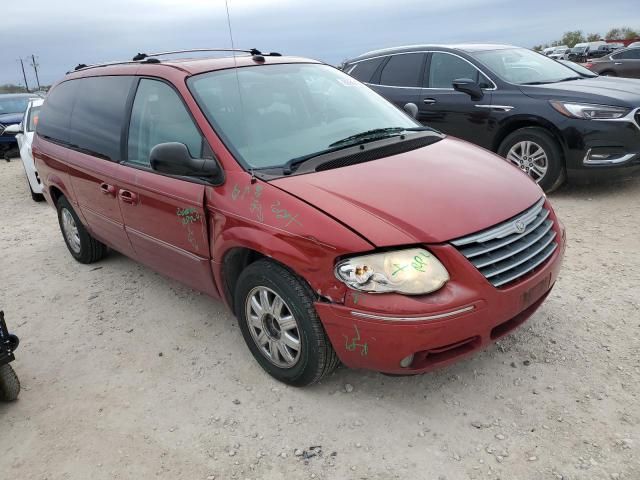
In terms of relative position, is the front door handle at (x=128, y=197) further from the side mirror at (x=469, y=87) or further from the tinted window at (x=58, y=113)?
the side mirror at (x=469, y=87)

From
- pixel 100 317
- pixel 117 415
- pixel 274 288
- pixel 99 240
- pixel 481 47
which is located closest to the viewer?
pixel 274 288

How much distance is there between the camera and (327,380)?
120 inches

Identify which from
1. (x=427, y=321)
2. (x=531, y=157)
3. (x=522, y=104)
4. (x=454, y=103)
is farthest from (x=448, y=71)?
(x=427, y=321)

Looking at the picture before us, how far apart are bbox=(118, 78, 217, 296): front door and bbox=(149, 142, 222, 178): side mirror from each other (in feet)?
0.45

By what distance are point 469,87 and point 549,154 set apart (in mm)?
1238

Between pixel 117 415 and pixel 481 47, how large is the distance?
247 inches

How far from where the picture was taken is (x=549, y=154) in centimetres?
591

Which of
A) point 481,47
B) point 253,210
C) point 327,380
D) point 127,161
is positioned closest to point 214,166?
point 253,210

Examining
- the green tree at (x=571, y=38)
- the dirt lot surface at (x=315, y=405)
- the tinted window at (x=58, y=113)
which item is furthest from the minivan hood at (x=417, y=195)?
the green tree at (x=571, y=38)

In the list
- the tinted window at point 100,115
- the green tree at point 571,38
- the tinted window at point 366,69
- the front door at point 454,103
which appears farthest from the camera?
the green tree at point 571,38

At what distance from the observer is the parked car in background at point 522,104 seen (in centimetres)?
565

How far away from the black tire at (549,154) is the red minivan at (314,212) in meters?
2.78

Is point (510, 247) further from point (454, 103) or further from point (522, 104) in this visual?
point (454, 103)

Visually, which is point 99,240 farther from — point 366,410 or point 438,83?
point 438,83
